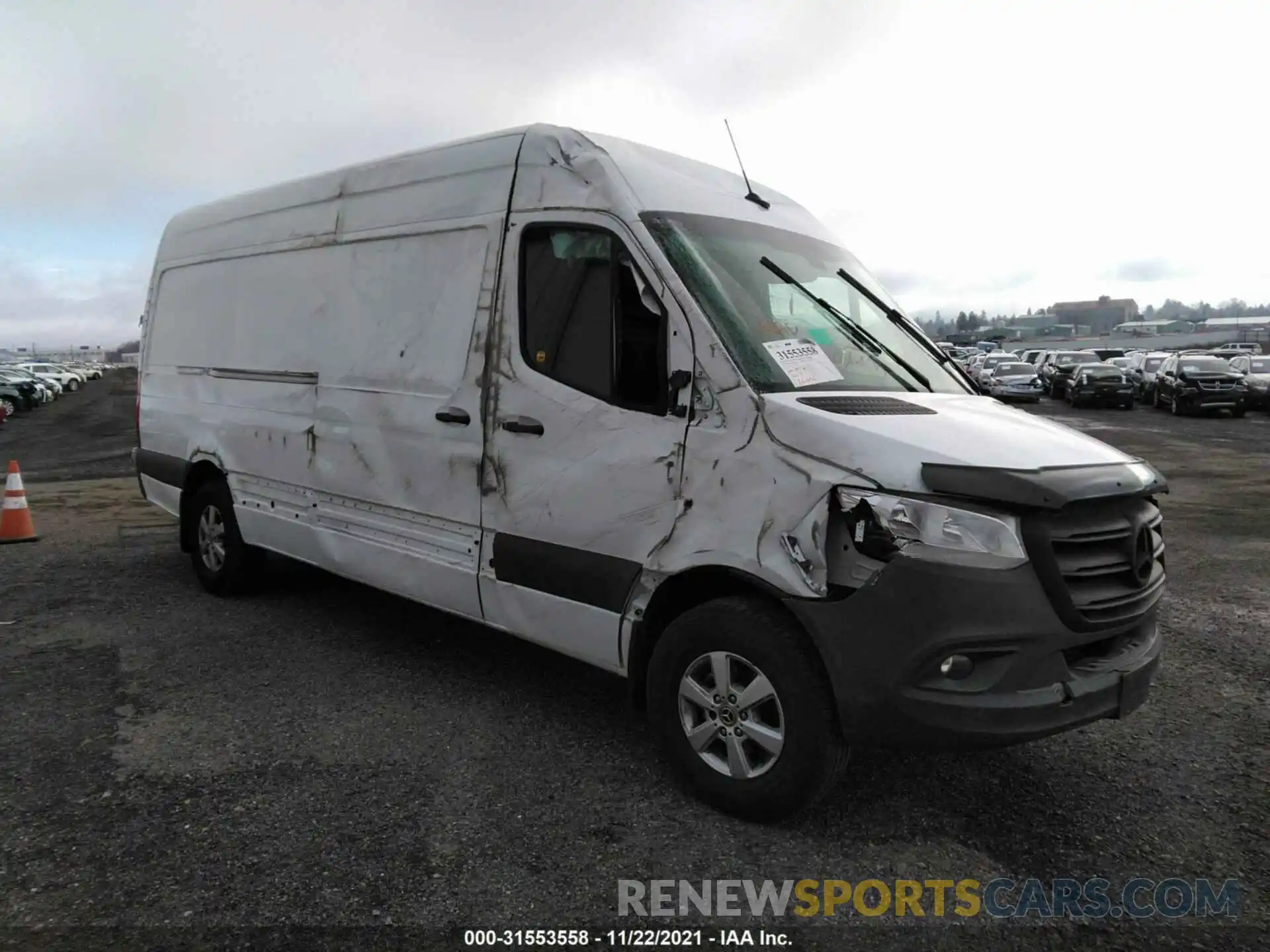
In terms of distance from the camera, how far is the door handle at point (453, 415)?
4.29m

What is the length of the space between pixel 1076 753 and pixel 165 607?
217 inches

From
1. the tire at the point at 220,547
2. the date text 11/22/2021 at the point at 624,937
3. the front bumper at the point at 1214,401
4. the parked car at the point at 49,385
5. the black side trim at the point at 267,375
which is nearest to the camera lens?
the date text 11/22/2021 at the point at 624,937

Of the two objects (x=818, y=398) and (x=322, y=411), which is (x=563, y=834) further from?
(x=322, y=411)

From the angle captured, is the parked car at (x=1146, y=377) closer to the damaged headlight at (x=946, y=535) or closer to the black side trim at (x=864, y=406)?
the black side trim at (x=864, y=406)

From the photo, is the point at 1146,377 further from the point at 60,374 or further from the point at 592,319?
the point at 60,374

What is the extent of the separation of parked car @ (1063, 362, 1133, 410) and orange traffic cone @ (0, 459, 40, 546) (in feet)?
95.8

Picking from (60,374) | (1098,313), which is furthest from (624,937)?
(1098,313)

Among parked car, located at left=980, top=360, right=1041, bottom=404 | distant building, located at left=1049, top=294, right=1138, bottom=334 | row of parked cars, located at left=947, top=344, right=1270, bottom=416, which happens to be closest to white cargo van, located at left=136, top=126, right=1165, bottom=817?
row of parked cars, located at left=947, top=344, right=1270, bottom=416

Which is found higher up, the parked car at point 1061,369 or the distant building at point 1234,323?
the distant building at point 1234,323

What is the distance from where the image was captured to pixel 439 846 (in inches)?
125

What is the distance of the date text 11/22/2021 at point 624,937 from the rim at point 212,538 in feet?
14.5

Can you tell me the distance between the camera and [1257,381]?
26.2 metres

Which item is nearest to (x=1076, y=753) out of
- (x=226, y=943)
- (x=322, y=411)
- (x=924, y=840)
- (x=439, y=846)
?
(x=924, y=840)

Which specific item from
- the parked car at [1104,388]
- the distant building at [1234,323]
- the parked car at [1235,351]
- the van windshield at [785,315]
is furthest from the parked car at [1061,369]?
the distant building at [1234,323]
